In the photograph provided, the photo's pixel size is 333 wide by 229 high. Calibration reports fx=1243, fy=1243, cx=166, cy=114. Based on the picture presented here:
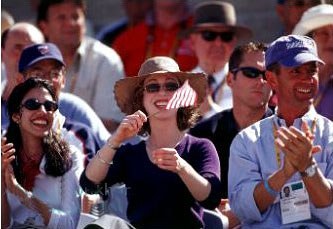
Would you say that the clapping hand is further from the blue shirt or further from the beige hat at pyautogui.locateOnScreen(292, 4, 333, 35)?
the beige hat at pyautogui.locateOnScreen(292, 4, 333, 35)

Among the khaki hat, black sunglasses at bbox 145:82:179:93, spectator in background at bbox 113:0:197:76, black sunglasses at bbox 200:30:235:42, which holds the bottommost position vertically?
spectator in background at bbox 113:0:197:76

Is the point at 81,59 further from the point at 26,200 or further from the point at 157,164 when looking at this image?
the point at 157,164

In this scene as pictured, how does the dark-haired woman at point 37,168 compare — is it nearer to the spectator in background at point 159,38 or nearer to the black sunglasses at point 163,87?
the black sunglasses at point 163,87

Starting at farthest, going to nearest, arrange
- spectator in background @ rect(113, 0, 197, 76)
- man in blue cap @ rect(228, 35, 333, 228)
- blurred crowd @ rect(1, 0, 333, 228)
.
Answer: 1. spectator in background @ rect(113, 0, 197, 76)
2. blurred crowd @ rect(1, 0, 333, 228)
3. man in blue cap @ rect(228, 35, 333, 228)

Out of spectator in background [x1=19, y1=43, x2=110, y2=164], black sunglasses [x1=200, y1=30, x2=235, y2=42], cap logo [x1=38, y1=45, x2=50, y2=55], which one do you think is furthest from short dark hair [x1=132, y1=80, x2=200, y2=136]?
black sunglasses [x1=200, y1=30, x2=235, y2=42]

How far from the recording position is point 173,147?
611 centimetres

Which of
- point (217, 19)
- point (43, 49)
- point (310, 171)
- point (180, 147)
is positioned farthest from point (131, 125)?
point (217, 19)

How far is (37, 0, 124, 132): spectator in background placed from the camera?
8.30m

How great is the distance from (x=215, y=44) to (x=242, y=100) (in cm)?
145

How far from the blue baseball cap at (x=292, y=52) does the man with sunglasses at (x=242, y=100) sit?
85 cm

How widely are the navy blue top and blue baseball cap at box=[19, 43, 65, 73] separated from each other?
138 centimetres

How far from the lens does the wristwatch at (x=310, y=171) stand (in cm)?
545

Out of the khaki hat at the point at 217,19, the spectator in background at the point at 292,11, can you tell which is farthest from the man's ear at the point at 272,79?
the khaki hat at the point at 217,19

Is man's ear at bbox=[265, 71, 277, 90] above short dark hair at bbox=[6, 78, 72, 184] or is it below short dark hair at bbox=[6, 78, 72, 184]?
above
